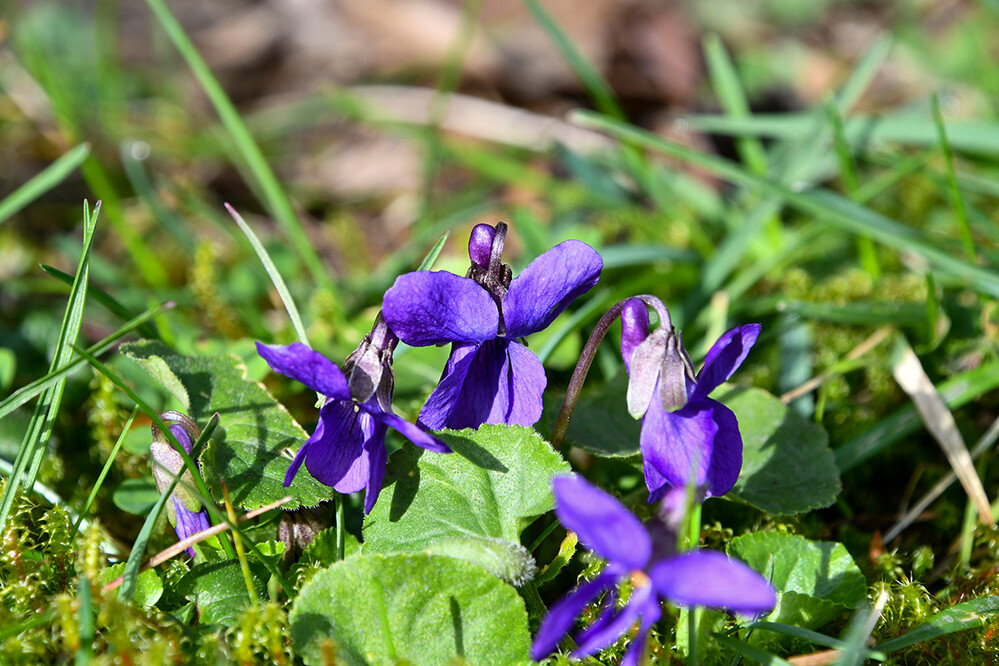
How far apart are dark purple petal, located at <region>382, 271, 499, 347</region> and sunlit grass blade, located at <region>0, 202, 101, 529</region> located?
1.92 feet

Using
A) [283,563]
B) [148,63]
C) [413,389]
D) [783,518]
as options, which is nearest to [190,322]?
[413,389]

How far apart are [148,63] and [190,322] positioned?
9.21 ft

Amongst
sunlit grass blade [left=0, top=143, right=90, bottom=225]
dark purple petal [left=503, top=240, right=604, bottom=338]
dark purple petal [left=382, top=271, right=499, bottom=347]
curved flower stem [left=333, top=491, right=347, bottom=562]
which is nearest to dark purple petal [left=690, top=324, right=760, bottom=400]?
dark purple petal [left=503, top=240, right=604, bottom=338]

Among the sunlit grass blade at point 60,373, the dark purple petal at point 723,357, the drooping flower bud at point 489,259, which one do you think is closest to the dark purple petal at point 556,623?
the dark purple petal at point 723,357

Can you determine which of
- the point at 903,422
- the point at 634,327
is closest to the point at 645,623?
the point at 634,327

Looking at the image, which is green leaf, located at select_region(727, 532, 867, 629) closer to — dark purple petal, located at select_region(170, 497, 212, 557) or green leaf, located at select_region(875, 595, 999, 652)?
green leaf, located at select_region(875, 595, 999, 652)

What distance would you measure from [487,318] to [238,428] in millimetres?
549

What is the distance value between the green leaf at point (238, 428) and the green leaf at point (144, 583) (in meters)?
0.17

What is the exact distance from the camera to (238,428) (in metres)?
1.54

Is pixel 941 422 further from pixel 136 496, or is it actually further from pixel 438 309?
pixel 136 496

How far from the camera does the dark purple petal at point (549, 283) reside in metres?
1.28

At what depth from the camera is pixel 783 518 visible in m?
1.70

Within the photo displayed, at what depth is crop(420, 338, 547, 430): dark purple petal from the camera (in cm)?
139

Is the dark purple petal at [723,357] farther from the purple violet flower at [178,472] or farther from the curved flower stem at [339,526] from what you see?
the purple violet flower at [178,472]
